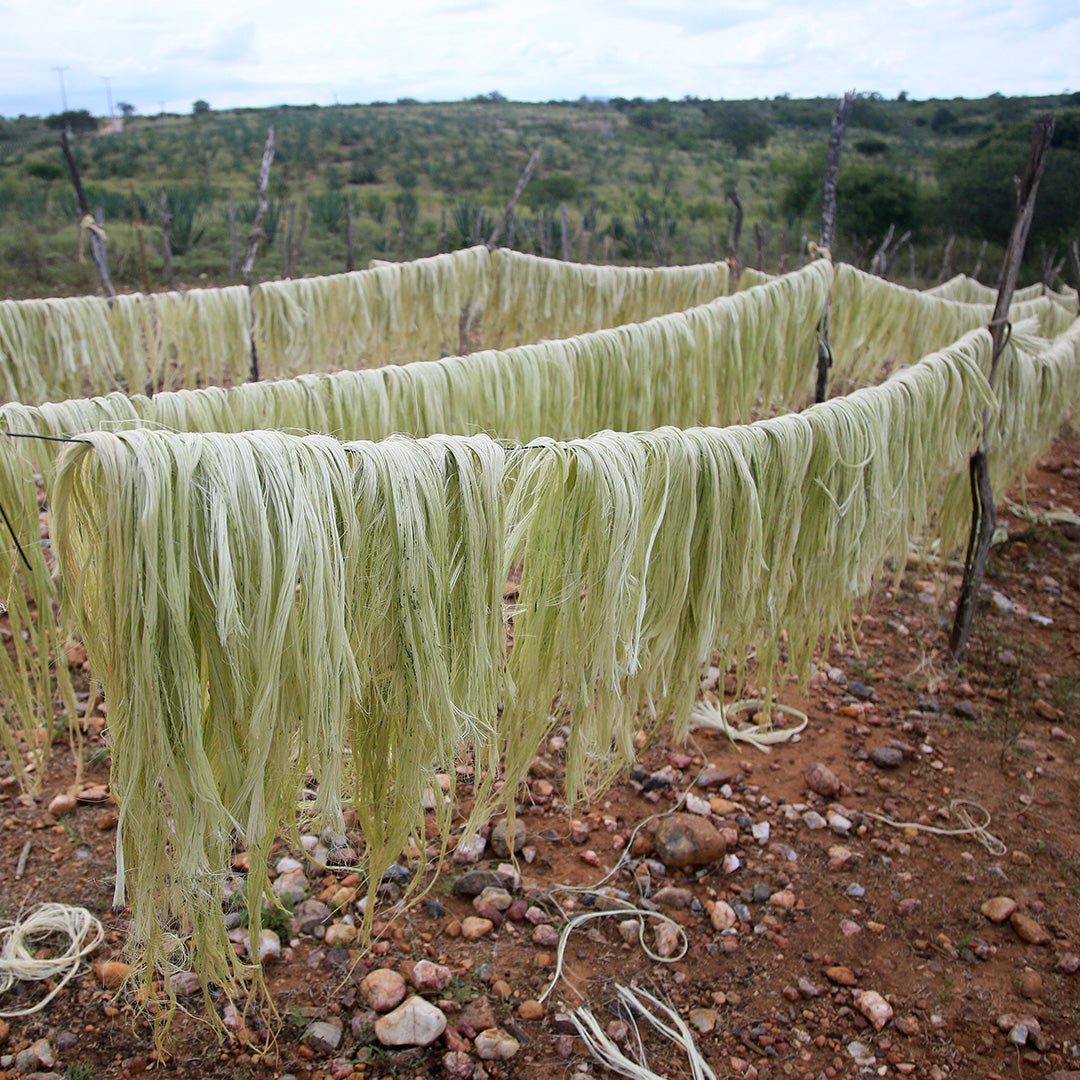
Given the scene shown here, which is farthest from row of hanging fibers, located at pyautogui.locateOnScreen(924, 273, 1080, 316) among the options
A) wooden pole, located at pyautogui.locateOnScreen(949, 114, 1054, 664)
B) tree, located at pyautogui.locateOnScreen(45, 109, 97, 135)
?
tree, located at pyautogui.locateOnScreen(45, 109, 97, 135)

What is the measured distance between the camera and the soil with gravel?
206 cm

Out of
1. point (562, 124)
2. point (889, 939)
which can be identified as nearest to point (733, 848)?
point (889, 939)

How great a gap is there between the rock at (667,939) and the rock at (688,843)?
0.92 feet

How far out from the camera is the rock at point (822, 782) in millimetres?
3094

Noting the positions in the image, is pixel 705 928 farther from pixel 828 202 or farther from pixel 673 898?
pixel 828 202

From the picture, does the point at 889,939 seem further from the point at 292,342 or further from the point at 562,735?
the point at 292,342

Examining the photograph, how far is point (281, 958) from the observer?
90.0 inches

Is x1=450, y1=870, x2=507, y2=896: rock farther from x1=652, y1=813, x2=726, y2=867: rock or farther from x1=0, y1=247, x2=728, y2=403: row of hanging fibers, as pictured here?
x1=0, y1=247, x2=728, y2=403: row of hanging fibers

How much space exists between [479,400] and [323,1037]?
86.2 inches

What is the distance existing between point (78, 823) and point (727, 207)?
2425 cm

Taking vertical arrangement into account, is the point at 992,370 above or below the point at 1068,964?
above

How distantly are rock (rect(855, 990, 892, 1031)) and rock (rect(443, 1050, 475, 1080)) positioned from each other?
3.70ft

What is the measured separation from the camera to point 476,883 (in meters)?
2.55

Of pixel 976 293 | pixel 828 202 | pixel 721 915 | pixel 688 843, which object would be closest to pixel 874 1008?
pixel 721 915
